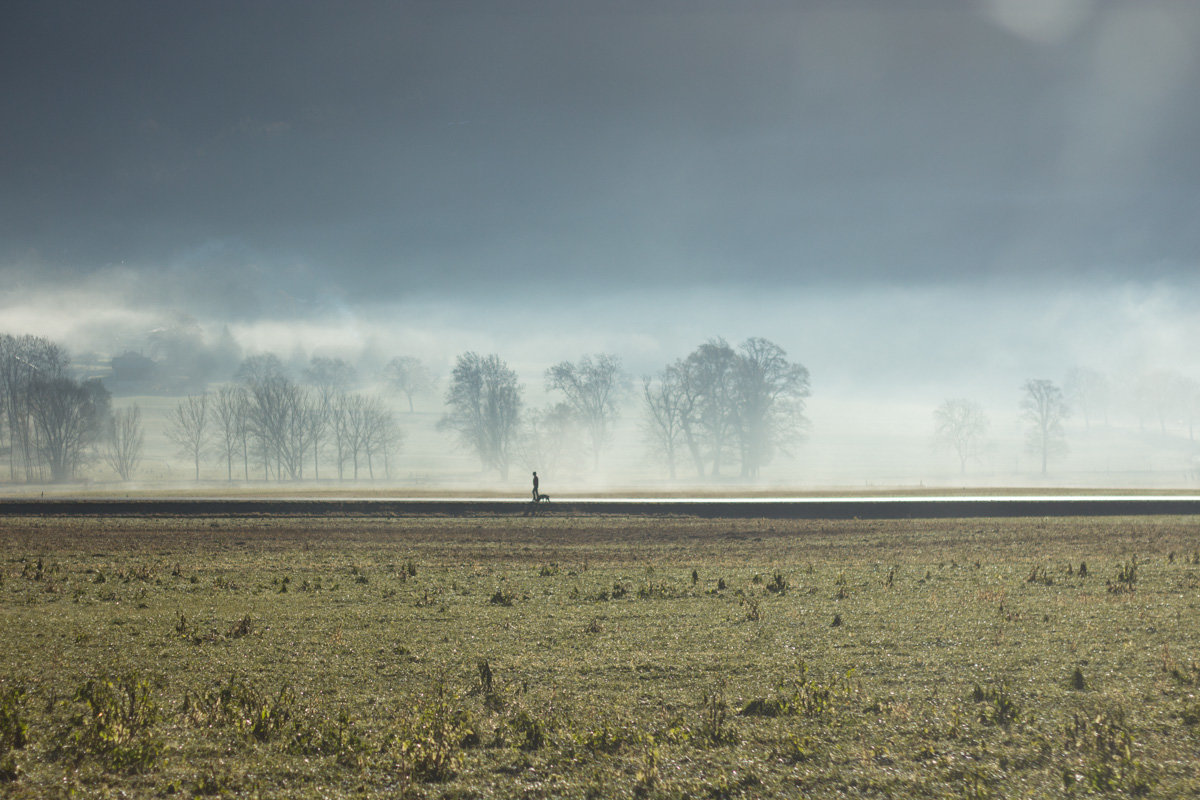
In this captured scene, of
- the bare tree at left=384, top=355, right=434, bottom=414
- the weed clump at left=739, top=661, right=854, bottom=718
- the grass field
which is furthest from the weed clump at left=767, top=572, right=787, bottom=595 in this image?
the bare tree at left=384, top=355, right=434, bottom=414

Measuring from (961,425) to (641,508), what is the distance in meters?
101

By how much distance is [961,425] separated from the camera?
126750 millimetres

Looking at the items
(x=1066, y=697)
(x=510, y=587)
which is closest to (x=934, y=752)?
(x=1066, y=697)

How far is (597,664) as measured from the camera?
11.9 meters

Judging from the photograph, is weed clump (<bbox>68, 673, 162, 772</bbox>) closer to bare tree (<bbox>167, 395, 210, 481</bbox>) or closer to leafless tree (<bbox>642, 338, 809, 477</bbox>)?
leafless tree (<bbox>642, 338, 809, 477</bbox>)

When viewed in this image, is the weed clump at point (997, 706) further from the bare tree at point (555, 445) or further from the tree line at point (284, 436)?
the tree line at point (284, 436)

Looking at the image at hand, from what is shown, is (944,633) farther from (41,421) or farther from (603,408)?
(41,421)

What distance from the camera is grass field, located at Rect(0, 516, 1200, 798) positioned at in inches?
299

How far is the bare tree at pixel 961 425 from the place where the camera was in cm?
12681

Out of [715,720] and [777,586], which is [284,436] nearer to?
[777,586]

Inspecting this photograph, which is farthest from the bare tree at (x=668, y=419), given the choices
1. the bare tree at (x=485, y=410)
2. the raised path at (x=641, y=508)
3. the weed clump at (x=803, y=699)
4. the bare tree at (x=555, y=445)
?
the weed clump at (x=803, y=699)

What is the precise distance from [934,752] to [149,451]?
16059cm

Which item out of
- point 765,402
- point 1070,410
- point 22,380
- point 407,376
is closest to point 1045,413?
point 1070,410

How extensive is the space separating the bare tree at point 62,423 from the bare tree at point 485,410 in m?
52.3
